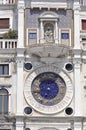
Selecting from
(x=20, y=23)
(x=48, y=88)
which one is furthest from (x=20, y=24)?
(x=48, y=88)

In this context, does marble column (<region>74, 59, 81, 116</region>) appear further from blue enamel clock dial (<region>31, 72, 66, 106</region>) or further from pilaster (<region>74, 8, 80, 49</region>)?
pilaster (<region>74, 8, 80, 49</region>)

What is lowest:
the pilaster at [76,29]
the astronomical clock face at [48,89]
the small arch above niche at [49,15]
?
the astronomical clock face at [48,89]

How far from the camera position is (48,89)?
35.3 metres

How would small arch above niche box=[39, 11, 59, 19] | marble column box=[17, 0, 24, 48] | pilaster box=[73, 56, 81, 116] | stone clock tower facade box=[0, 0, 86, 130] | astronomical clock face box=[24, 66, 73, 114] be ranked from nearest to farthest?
stone clock tower facade box=[0, 0, 86, 130], pilaster box=[73, 56, 81, 116], astronomical clock face box=[24, 66, 73, 114], marble column box=[17, 0, 24, 48], small arch above niche box=[39, 11, 59, 19]

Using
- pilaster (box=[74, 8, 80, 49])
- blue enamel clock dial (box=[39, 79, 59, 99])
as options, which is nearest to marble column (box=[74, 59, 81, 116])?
pilaster (box=[74, 8, 80, 49])

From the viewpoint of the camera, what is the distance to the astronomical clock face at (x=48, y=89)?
35044mm

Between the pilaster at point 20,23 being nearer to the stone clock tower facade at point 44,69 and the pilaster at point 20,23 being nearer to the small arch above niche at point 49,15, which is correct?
the stone clock tower facade at point 44,69

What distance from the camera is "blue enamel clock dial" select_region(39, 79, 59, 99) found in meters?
35.3

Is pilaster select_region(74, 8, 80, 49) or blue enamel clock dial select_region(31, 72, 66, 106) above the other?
pilaster select_region(74, 8, 80, 49)

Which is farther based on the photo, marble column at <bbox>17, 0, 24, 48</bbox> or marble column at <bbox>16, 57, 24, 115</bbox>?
marble column at <bbox>17, 0, 24, 48</bbox>

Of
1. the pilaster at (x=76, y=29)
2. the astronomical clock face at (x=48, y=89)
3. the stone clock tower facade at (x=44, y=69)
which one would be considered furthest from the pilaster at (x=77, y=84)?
the pilaster at (x=76, y=29)

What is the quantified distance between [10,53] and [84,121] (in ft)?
19.1

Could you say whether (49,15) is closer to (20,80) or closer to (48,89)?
(20,80)

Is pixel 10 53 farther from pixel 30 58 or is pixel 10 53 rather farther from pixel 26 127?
pixel 26 127
